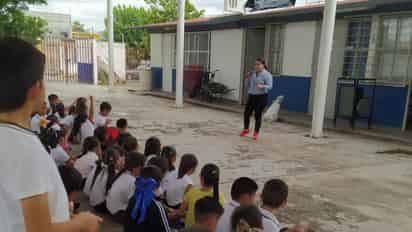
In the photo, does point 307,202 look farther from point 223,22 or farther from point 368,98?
point 223,22

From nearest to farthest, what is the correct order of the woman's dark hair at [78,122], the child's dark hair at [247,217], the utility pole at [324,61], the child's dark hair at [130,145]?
the child's dark hair at [247,217]
the child's dark hair at [130,145]
the woman's dark hair at [78,122]
the utility pole at [324,61]

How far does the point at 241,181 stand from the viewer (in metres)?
2.41

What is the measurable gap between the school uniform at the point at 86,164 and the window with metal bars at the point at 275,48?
8089mm

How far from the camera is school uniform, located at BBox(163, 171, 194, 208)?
3.00m

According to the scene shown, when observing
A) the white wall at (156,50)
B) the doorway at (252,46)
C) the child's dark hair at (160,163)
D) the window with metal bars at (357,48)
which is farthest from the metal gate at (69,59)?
the child's dark hair at (160,163)

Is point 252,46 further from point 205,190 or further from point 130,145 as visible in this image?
point 205,190

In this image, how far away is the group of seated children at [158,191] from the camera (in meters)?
2.04

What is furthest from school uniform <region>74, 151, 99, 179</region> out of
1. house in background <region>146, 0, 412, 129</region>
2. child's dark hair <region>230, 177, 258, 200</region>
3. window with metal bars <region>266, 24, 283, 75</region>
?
window with metal bars <region>266, 24, 283, 75</region>

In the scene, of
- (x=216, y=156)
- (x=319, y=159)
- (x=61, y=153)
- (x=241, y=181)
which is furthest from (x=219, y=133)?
(x=241, y=181)

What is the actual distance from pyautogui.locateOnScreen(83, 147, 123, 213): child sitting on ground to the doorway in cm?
875

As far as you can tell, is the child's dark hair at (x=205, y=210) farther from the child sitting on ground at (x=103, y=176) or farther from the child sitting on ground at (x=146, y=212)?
the child sitting on ground at (x=103, y=176)

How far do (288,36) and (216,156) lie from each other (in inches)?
239

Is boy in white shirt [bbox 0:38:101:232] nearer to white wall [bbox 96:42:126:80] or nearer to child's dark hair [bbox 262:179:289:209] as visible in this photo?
child's dark hair [bbox 262:179:289:209]

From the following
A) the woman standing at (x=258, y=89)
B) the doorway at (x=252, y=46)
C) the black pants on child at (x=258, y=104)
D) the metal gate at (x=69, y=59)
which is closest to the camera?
the woman standing at (x=258, y=89)
